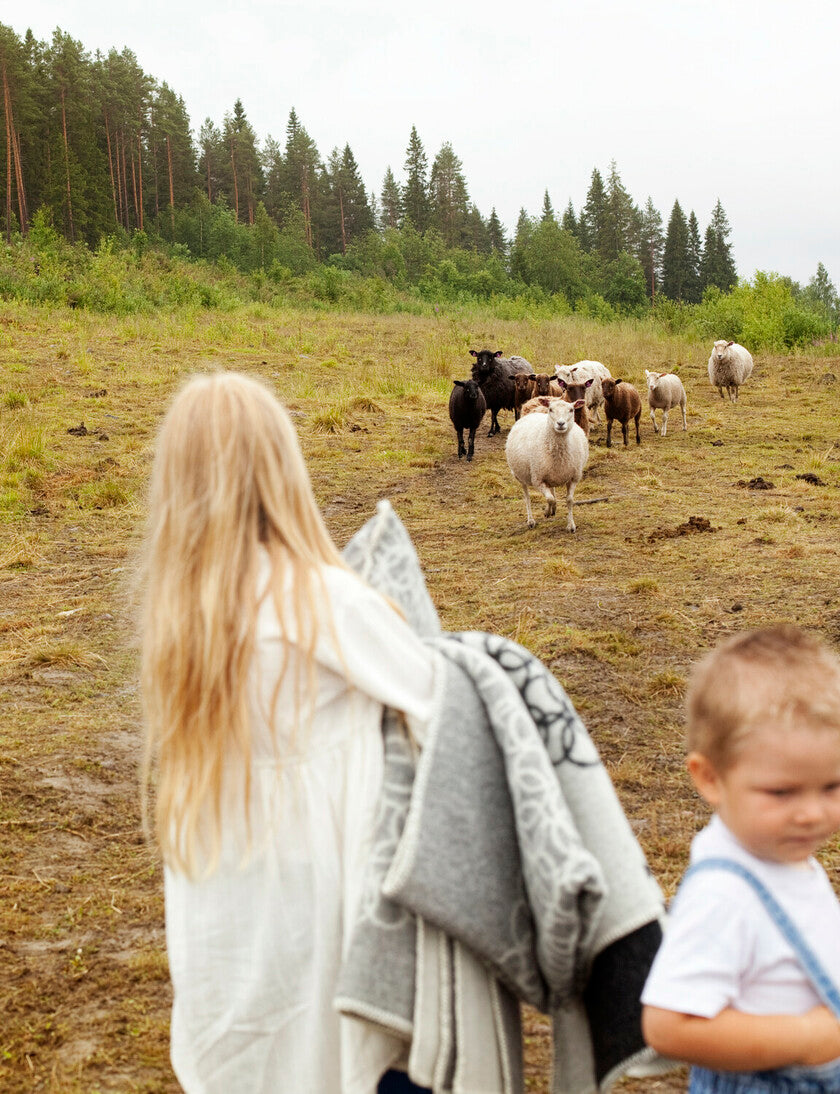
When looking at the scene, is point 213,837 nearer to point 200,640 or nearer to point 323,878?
point 323,878

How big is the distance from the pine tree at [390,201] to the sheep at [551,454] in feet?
228

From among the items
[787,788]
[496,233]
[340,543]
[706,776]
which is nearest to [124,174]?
[496,233]

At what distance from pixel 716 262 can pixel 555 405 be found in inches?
2906

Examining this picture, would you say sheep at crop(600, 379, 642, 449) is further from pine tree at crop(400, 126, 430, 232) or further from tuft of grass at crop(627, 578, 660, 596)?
pine tree at crop(400, 126, 430, 232)

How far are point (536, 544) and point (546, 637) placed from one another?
10.6ft

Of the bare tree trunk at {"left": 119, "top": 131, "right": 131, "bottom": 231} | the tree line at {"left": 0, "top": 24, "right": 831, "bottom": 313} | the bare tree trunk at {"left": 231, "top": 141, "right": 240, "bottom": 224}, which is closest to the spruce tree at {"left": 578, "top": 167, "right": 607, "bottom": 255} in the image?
the tree line at {"left": 0, "top": 24, "right": 831, "bottom": 313}

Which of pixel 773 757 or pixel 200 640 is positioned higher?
pixel 200 640

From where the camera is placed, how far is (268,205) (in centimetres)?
6238

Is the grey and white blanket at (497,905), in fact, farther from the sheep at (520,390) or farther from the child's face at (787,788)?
the sheep at (520,390)

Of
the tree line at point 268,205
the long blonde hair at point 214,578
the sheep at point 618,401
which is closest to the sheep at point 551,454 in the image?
the sheep at point 618,401

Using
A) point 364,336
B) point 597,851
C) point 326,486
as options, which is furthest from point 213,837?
point 364,336

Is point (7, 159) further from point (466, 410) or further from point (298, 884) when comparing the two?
point (298, 884)

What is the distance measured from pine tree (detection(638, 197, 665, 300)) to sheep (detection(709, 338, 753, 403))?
197ft

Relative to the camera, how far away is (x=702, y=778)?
1542mm
